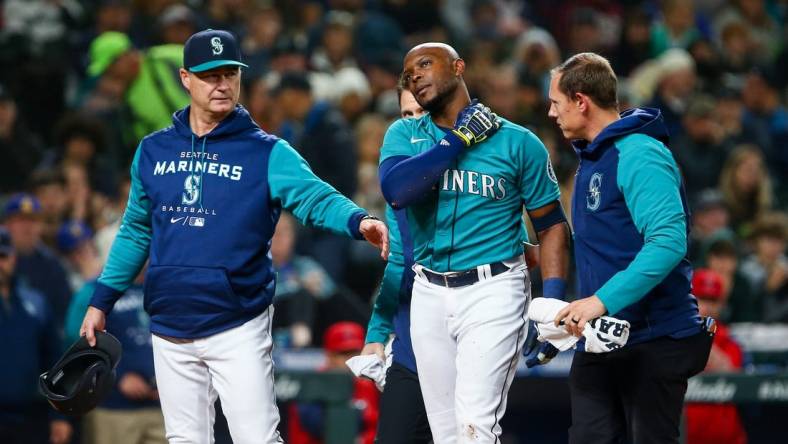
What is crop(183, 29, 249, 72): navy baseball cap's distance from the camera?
16.4 feet

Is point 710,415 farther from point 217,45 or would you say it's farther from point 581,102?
point 217,45

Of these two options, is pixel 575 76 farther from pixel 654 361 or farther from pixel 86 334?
pixel 86 334

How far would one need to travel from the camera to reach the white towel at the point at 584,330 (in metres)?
4.50

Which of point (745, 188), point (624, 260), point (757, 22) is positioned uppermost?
point (757, 22)

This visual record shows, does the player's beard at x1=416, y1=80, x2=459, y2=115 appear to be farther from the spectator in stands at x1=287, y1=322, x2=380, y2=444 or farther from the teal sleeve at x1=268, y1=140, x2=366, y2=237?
the spectator in stands at x1=287, y1=322, x2=380, y2=444

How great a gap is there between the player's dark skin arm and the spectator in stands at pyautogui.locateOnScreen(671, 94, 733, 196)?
20.8 ft

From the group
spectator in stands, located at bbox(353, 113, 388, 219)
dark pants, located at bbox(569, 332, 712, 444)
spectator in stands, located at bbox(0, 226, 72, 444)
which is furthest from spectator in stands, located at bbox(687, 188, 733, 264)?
dark pants, located at bbox(569, 332, 712, 444)

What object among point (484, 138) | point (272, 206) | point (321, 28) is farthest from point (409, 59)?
point (321, 28)

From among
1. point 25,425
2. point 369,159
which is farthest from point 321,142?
point 25,425

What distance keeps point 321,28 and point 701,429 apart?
604 centimetres

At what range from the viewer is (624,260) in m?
4.69

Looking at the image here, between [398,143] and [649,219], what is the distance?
3.46 feet

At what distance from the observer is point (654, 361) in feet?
15.5

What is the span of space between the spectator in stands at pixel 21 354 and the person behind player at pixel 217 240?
262cm
